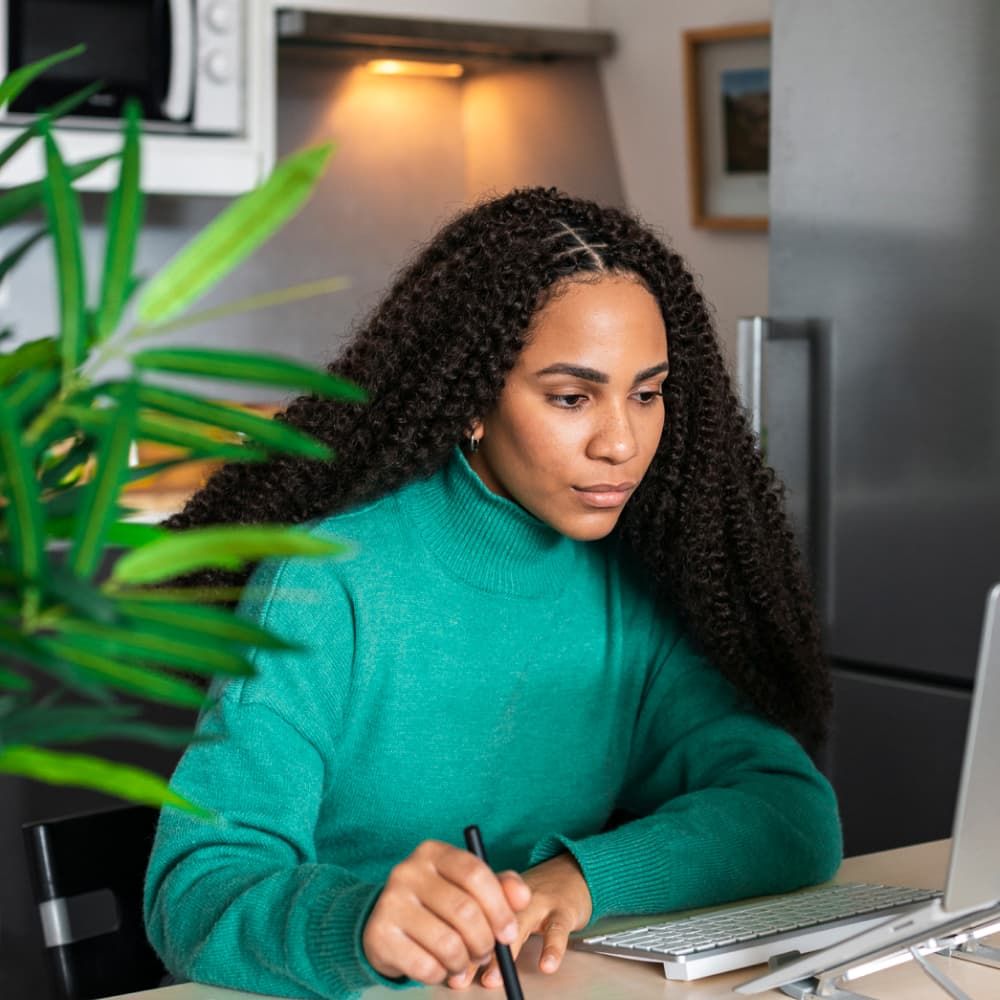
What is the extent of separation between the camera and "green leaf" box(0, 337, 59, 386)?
1.94 ft

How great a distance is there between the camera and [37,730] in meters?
0.51

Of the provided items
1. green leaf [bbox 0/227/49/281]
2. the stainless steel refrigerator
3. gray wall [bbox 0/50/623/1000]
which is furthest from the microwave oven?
green leaf [bbox 0/227/49/281]

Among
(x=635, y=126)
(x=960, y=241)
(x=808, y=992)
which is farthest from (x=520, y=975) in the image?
(x=635, y=126)

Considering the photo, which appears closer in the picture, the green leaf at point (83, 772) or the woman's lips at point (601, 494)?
the green leaf at point (83, 772)

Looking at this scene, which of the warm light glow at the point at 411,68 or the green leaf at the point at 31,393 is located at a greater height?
the warm light glow at the point at 411,68

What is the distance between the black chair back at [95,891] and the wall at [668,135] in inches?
72.2

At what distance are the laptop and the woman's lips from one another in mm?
348

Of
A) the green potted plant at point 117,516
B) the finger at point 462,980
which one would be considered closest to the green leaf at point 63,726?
the green potted plant at point 117,516

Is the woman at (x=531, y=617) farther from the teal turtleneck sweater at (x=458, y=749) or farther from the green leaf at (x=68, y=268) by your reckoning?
the green leaf at (x=68, y=268)

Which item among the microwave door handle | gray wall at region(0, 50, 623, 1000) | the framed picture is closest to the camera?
the microwave door handle

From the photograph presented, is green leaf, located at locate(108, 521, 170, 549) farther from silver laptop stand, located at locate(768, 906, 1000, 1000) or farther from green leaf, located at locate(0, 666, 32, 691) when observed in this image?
silver laptop stand, located at locate(768, 906, 1000, 1000)

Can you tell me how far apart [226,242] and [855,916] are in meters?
0.87

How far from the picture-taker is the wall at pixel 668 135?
3059 mm

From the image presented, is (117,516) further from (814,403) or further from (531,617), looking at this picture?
(814,403)
